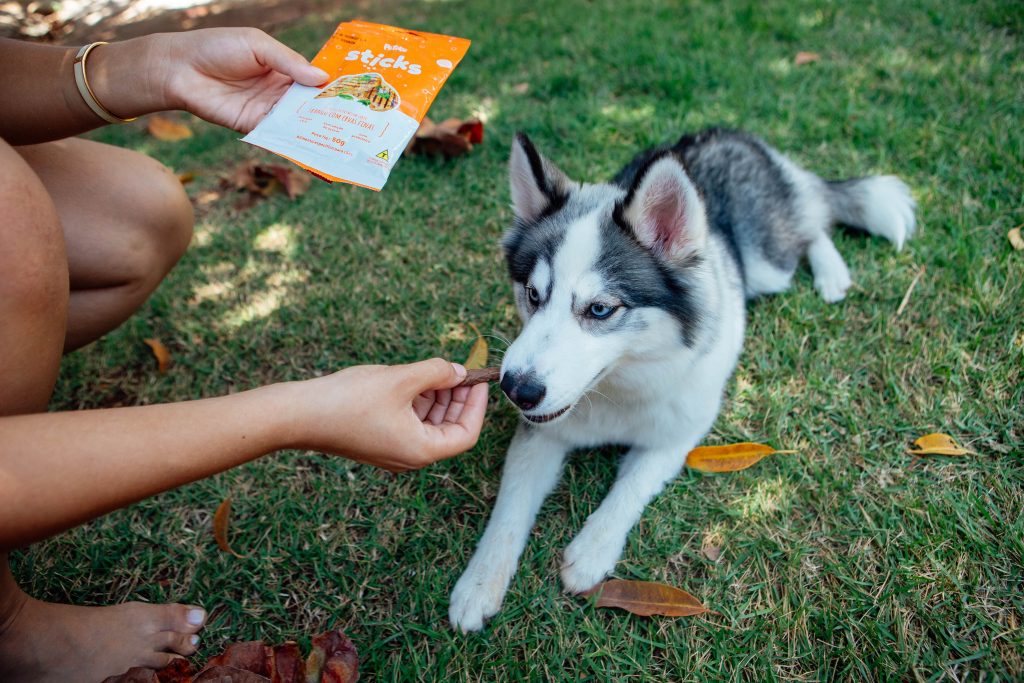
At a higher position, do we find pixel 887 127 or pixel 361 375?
pixel 361 375

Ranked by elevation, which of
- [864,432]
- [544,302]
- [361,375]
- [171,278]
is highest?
[361,375]

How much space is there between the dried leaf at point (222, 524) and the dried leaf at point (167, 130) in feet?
11.9

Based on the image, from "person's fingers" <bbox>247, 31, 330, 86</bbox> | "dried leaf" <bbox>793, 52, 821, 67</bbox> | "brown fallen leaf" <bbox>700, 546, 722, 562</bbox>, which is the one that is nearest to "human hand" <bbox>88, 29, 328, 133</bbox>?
"person's fingers" <bbox>247, 31, 330, 86</bbox>

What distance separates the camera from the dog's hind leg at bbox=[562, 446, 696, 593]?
202 centimetres

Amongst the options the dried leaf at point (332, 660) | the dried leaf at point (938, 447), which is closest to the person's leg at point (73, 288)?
the dried leaf at point (332, 660)

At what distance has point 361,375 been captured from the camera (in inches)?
64.7

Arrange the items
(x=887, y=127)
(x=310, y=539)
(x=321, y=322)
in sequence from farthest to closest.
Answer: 1. (x=887, y=127)
2. (x=321, y=322)
3. (x=310, y=539)

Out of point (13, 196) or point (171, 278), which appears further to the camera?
point (171, 278)

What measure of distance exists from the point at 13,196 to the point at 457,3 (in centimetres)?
551

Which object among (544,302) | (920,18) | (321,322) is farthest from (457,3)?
(544,302)

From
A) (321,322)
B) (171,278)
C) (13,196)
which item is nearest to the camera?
(13,196)

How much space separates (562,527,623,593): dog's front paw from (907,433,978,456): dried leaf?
1.17m

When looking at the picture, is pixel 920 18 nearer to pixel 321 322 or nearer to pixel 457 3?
pixel 457 3

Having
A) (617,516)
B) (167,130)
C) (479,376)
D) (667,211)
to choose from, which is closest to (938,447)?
(617,516)
